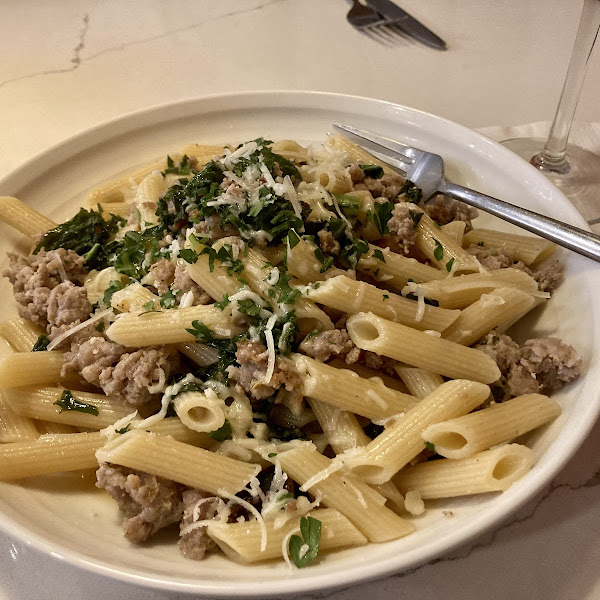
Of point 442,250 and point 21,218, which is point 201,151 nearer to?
point 21,218

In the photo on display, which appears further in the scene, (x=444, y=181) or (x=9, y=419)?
(x=444, y=181)

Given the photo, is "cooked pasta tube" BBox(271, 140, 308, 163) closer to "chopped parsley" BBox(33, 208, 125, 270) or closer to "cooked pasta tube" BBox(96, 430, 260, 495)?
"chopped parsley" BBox(33, 208, 125, 270)

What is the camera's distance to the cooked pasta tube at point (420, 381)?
1.79 metres

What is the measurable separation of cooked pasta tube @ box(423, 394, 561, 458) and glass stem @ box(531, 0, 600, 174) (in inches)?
64.9

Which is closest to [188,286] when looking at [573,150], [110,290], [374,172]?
[110,290]

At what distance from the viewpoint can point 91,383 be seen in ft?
6.22

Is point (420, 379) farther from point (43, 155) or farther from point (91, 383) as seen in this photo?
point (43, 155)

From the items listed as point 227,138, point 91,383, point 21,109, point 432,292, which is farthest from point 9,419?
point 21,109

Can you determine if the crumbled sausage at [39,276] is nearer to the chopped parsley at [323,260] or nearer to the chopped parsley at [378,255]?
the chopped parsley at [323,260]

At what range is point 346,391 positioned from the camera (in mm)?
1675

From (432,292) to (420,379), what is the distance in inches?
11.8

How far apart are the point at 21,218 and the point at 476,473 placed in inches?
73.3

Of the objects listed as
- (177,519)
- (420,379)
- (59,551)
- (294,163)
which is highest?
(294,163)

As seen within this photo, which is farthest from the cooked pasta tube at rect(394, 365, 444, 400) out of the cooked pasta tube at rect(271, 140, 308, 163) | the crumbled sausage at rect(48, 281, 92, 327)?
the crumbled sausage at rect(48, 281, 92, 327)
